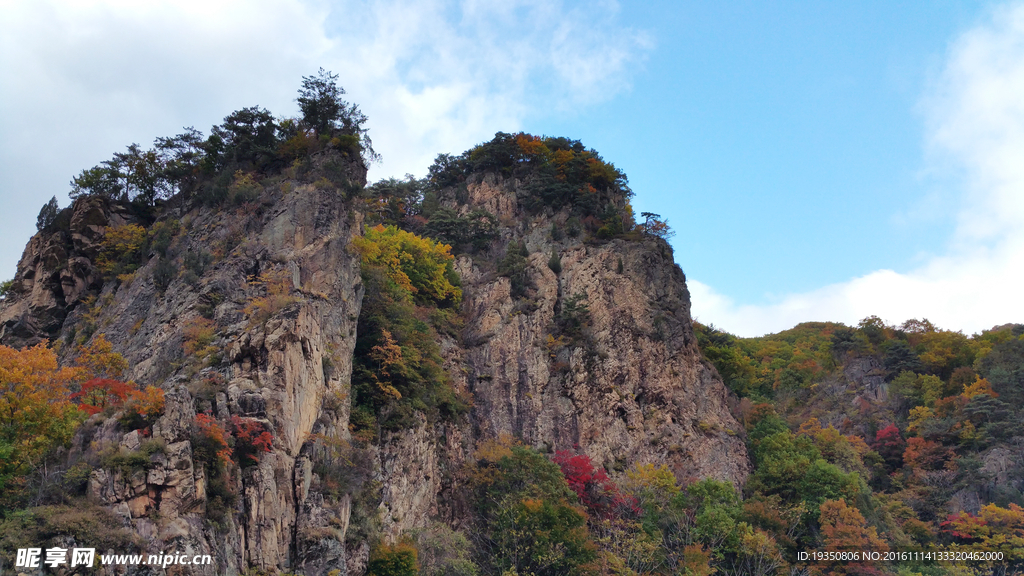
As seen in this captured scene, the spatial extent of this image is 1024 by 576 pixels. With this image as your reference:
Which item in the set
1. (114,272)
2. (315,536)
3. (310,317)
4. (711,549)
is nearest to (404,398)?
(310,317)

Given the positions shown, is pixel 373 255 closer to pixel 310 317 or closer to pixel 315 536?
pixel 310 317

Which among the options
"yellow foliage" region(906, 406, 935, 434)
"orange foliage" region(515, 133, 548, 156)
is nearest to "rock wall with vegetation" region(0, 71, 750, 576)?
"orange foliage" region(515, 133, 548, 156)

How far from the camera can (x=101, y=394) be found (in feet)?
78.3

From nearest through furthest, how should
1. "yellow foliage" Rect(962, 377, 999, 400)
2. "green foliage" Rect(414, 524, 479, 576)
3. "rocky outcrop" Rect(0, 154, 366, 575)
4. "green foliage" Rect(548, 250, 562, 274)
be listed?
"rocky outcrop" Rect(0, 154, 366, 575), "green foliage" Rect(414, 524, 479, 576), "yellow foliage" Rect(962, 377, 999, 400), "green foliage" Rect(548, 250, 562, 274)

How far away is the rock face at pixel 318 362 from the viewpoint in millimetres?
21953

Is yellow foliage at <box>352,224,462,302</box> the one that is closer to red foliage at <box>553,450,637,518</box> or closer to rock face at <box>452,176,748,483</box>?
rock face at <box>452,176,748,483</box>

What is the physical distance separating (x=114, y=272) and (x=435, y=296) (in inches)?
752

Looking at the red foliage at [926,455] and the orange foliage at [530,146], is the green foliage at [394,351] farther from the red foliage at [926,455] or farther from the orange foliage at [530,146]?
the red foliage at [926,455]

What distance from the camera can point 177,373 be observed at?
86.1 feet

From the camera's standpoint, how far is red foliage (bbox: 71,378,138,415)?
22.8 m

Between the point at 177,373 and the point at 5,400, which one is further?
the point at 177,373

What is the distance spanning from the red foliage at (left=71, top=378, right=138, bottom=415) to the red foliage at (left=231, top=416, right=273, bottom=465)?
12.0ft

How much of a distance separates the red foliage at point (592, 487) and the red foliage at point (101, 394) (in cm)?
2092

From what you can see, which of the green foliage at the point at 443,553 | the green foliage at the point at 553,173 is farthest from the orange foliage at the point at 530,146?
the green foliage at the point at 443,553
